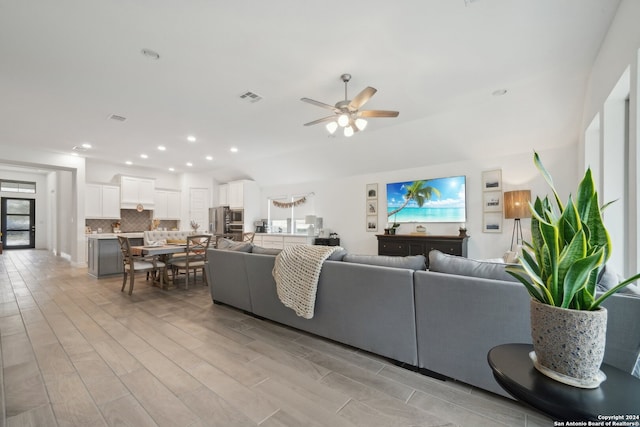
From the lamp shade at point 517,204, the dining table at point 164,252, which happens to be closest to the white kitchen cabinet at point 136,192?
the dining table at point 164,252

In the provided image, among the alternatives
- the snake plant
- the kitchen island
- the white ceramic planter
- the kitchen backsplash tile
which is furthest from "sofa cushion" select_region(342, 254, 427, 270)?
the kitchen backsplash tile

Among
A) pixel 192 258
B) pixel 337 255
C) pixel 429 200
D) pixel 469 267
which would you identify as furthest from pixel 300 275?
pixel 429 200

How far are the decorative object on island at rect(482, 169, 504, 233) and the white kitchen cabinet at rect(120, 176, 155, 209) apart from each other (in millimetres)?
8662

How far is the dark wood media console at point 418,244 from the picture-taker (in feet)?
16.4

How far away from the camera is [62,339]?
2.71 metres

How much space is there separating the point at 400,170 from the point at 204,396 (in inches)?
210

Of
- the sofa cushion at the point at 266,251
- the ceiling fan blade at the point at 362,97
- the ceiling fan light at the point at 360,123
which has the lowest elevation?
the sofa cushion at the point at 266,251

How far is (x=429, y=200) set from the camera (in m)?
5.59

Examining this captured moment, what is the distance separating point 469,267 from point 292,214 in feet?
20.6

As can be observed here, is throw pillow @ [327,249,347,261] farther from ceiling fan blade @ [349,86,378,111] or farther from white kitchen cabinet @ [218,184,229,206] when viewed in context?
white kitchen cabinet @ [218,184,229,206]

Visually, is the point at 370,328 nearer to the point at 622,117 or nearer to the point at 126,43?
the point at 622,117

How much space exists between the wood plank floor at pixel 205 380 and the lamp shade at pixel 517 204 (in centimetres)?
336

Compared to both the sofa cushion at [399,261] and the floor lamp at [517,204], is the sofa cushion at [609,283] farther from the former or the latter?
the floor lamp at [517,204]

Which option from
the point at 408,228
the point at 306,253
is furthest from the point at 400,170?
the point at 306,253
